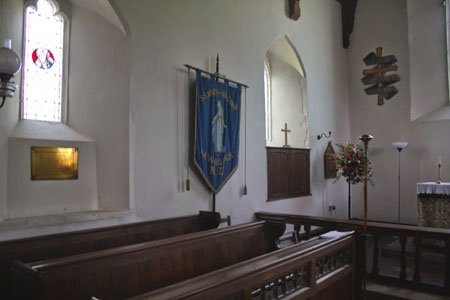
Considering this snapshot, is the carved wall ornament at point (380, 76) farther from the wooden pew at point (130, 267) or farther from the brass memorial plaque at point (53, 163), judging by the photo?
the brass memorial plaque at point (53, 163)

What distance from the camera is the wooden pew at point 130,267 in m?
1.83

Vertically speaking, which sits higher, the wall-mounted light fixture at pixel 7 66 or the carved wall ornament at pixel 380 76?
the carved wall ornament at pixel 380 76

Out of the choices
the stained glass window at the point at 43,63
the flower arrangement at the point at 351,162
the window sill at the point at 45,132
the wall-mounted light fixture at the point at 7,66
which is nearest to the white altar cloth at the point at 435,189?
the flower arrangement at the point at 351,162

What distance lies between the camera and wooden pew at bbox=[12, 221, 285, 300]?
1.83 meters

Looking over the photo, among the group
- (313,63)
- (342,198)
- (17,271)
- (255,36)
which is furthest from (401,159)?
(17,271)

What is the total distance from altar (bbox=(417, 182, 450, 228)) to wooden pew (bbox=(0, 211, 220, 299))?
3.34 meters

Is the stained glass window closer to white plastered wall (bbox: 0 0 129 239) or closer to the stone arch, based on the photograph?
white plastered wall (bbox: 0 0 129 239)

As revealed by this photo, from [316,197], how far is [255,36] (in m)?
2.95

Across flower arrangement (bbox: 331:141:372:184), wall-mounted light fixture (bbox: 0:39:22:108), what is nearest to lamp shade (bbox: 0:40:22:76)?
wall-mounted light fixture (bbox: 0:39:22:108)

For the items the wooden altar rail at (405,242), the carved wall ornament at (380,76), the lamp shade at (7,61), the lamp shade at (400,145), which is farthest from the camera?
the carved wall ornament at (380,76)

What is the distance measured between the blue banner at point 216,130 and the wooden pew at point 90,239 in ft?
1.76

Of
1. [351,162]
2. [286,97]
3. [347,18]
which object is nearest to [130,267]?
Answer: [351,162]

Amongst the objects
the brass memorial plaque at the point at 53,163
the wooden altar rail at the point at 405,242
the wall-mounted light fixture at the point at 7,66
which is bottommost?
the wooden altar rail at the point at 405,242

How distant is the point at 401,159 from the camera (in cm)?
689
